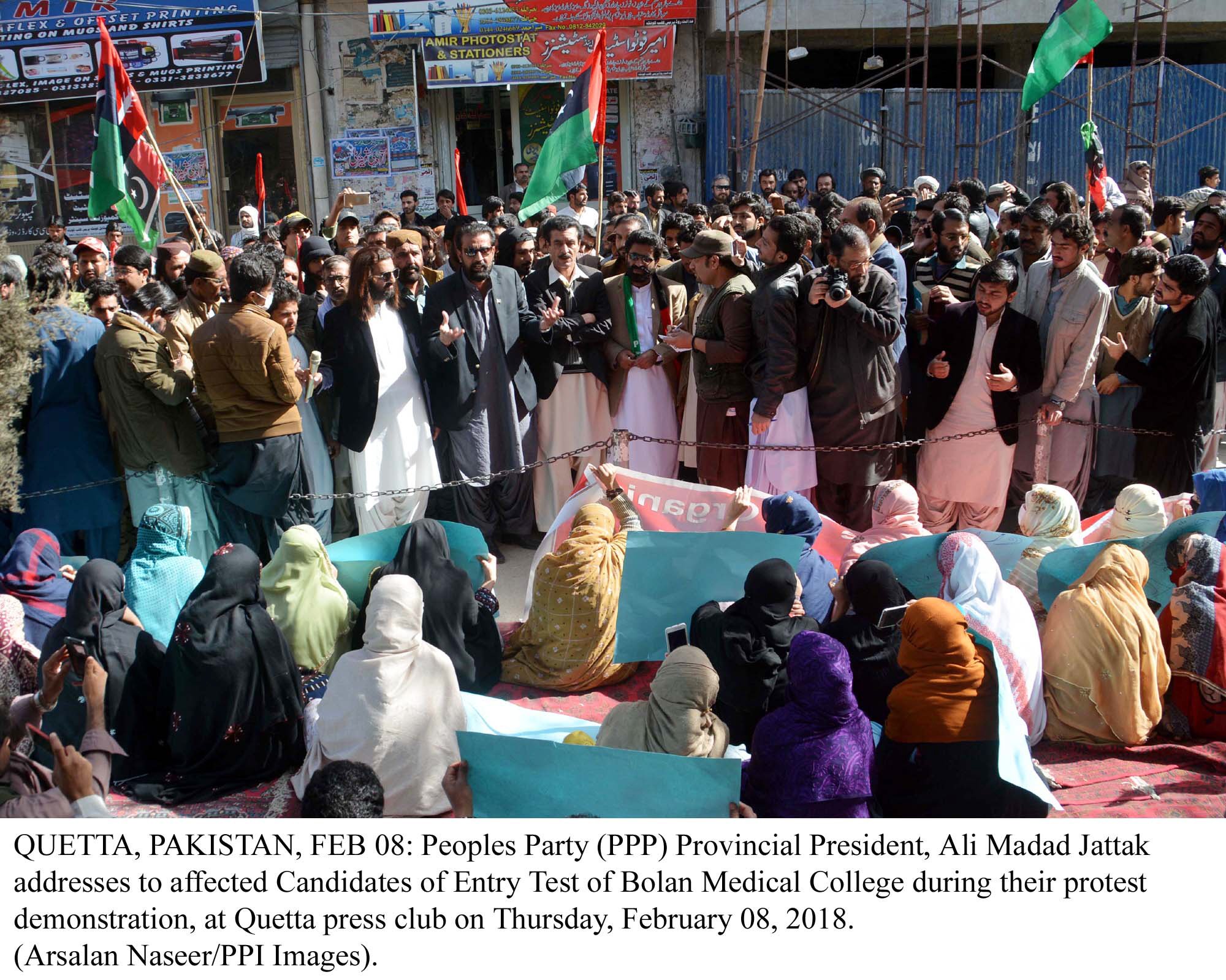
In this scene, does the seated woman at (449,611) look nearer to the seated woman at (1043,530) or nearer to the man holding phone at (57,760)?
the man holding phone at (57,760)

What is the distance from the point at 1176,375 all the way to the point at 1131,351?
35cm

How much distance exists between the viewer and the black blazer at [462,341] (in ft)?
19.7

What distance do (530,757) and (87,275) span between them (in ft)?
16.6

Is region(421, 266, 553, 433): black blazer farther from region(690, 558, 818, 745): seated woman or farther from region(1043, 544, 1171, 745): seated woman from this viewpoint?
region(1043, 544, 1171, 745): seated woman

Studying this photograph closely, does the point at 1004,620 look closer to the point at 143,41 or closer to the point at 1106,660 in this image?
the point at 1106,660

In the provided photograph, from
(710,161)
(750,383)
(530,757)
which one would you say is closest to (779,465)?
(750,383)

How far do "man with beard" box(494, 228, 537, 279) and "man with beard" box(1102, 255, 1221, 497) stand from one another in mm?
3240

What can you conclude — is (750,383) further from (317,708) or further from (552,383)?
(317,708)


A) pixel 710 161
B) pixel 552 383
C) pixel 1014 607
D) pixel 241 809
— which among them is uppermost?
pixel 710 161

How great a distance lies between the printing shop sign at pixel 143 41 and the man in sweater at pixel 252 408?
11161 mm

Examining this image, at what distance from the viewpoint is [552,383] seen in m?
6.47

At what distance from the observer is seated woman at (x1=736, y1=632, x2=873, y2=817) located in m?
3.15

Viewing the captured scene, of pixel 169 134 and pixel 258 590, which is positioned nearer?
pixel 258 590

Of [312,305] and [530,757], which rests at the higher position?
[312,305]
